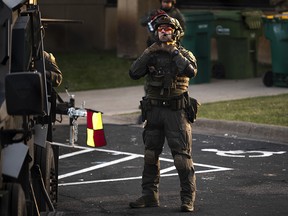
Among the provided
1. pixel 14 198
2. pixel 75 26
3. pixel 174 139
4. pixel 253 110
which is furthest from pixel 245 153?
pixel 75 26

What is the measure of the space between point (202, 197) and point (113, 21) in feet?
49.3

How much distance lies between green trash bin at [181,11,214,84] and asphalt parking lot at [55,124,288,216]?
5.19 m

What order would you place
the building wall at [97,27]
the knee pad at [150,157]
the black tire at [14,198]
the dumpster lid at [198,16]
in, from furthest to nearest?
the building wall at [97,27] → the dumpster lid at [198,16] → the knee pad at [150,157] → the black tire at [14,198]

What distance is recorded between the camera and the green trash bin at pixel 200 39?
65.5 ft

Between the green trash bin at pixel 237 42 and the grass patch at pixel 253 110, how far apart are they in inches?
119

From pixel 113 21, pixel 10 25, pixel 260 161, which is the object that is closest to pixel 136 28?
pixel 113 21

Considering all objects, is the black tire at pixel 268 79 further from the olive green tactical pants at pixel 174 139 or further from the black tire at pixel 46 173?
the black tire at pixel 46 173

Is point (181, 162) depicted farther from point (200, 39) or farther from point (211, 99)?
point (200, 39)

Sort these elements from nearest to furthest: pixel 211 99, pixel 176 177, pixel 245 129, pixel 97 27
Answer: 1. pixel 176 177
2. pixel 245 129
3. pixel 211 99
4. pixel 97 27

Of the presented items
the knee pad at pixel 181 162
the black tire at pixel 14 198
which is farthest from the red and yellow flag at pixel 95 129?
the black tire at pixel 14 198

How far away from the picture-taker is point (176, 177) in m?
11.7

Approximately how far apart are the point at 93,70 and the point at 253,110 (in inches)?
234

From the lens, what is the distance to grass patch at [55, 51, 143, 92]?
20.0 m

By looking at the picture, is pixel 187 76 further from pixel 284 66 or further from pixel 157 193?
pixel 284 66
